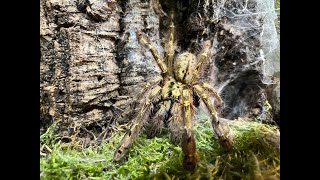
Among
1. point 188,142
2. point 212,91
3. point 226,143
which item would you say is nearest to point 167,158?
point 188,142

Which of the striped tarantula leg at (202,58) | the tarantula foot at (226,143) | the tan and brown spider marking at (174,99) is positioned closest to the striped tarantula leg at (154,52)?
the tan and brown spider marking at (174,99)

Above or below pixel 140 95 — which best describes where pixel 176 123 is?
below

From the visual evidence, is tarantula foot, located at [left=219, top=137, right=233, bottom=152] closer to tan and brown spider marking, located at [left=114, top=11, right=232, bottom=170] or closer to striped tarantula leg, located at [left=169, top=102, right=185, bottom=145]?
tan and brown spider marking, located at [left=114, top=11, right=232, bottom=170]

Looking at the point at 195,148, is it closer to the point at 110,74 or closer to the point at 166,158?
the point at 166,158

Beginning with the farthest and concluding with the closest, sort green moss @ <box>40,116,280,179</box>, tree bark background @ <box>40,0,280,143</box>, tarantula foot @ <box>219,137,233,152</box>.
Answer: tree bark background @ <box>40,0,280,143</box> < tarantula foot @ <box>219,137,233,152</box> < green moss @ <box>40,116,280,179</box>

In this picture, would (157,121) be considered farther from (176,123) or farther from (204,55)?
(204,55)

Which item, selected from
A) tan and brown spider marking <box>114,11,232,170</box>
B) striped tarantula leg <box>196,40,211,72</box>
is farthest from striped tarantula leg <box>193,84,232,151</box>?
striped tarantula leg <box>196,40,211,72</box>

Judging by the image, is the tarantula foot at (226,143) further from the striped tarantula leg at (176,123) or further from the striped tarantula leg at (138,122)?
the striped tarantula leg at (138,122)
